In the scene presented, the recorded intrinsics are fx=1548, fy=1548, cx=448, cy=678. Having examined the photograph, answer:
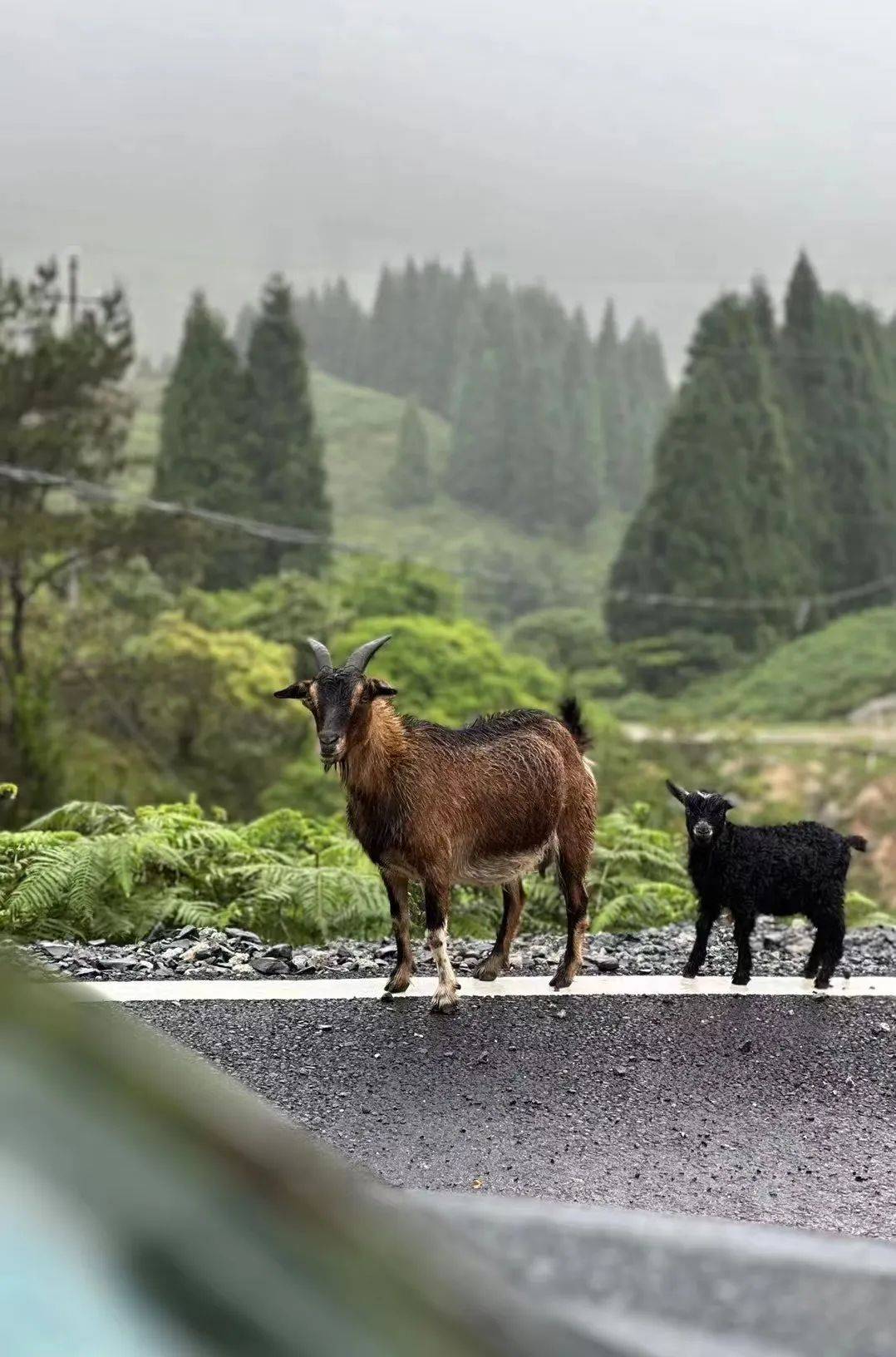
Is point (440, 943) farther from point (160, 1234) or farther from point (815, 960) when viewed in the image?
point (160, 1234)

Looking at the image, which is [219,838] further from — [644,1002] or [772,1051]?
[772,1051]

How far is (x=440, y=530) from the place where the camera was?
41.7 meters

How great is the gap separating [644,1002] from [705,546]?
2987 centimetres

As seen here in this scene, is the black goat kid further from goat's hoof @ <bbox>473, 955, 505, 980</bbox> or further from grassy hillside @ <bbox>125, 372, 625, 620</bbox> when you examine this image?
grassy hillside @ <bbox>125, 372, 625, 620</bbox>

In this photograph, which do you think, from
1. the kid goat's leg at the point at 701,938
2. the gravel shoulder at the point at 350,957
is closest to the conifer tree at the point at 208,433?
the gravel shoulder at the point at 350,957

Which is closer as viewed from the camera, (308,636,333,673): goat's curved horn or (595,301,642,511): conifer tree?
(308,636,333,673): goat's curved horn

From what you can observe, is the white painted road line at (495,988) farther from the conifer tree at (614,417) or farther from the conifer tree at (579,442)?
the conifer tree at (614,417)

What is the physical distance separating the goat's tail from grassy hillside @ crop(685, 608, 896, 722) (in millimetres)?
25862

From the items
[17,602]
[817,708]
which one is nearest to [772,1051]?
[17,602]

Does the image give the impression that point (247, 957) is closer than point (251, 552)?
Yes

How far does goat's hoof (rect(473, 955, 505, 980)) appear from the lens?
541 centimetres

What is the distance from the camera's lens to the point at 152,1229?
680mm

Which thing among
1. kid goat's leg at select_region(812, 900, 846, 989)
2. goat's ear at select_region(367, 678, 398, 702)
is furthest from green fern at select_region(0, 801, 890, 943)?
goat's ear at select_region(367, 678, 398, 702)

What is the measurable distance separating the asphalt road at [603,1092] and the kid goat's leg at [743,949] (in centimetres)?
15
